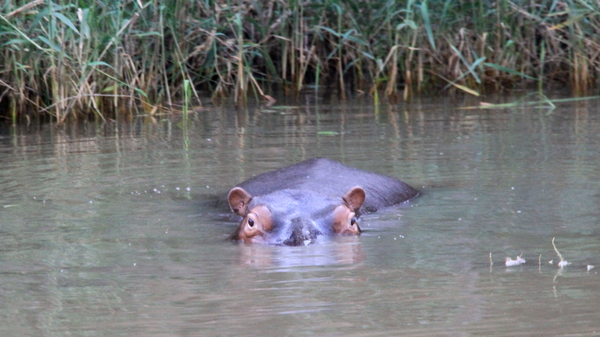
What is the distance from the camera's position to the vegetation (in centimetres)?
751

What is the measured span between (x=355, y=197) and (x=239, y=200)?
54 centimetres

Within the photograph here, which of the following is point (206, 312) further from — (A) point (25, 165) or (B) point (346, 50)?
(B) point (346, 50)

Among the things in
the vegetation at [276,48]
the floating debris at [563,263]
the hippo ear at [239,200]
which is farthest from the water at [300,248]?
the vegetation at [276,48]

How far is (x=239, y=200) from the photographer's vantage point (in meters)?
4.54

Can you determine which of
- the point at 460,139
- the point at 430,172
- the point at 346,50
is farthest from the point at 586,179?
the point at 346,50

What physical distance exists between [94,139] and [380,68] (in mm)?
2840

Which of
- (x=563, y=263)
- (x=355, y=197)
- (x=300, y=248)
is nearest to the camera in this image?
(x=563, y=263)

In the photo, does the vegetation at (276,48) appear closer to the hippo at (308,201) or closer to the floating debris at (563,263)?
the hippo at (308,201)

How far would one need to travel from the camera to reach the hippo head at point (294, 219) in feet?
12.8

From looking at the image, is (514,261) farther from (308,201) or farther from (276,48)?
(276,48)

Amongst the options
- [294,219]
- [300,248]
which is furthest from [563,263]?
[294,219]

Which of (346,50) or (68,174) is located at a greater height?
(346,50)

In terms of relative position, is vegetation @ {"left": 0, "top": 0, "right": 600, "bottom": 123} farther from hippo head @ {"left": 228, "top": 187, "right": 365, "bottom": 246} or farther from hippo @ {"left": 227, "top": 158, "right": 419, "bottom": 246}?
hippo head @ {"left": 228, "top": 187, "right": 365, "bottom": 246}

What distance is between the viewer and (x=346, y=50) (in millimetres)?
9633
